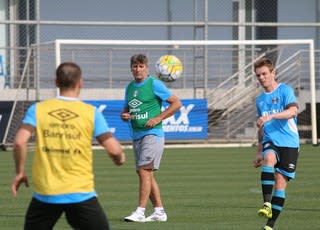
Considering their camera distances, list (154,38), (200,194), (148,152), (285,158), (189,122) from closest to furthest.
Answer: (285,158)
(148,152)
(200,194)
(189,122)
(154,38)

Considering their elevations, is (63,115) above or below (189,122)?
above

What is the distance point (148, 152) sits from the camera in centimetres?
1244

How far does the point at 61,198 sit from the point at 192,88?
2209cm

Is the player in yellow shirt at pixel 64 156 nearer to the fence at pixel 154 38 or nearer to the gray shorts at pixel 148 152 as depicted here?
the gray shorts at pixel 148 152

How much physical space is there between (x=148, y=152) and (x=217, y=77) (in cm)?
1788

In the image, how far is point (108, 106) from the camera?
89.8ft

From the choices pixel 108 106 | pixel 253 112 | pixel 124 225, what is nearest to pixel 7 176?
pixel 124 225

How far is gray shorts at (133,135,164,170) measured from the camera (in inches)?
489

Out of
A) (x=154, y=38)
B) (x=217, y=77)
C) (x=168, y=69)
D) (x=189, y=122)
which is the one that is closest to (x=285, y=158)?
(x=168, y=69)

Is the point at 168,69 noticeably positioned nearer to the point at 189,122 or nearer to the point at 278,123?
the point at 189,122

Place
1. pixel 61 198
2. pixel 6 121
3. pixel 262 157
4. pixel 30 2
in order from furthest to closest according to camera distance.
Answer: pixel 30 2 → pixel 6 121 → pixel 262 157 → pixel 61 198

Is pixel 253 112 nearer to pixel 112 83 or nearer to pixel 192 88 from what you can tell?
pixel 192 88

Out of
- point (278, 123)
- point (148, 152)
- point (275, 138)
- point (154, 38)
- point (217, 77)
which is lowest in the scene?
point (148, 152)

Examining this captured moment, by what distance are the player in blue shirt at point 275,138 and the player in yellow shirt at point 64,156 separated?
152 inches
